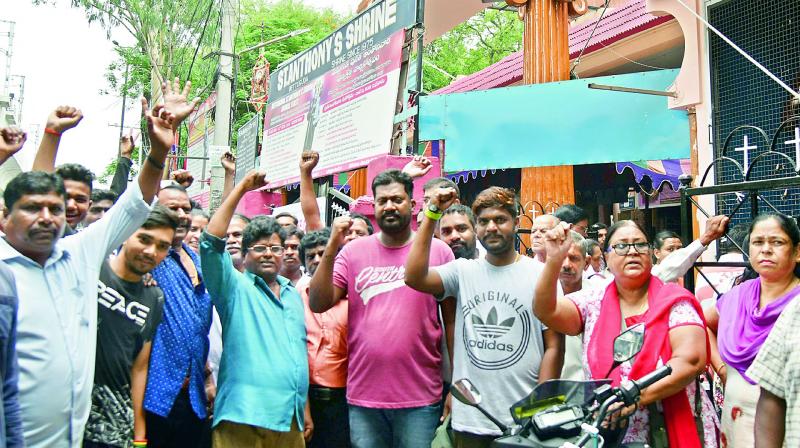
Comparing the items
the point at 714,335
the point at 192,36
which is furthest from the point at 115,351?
the point at 192,36

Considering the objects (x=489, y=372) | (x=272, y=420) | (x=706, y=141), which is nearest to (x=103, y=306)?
(x=272, y=420)

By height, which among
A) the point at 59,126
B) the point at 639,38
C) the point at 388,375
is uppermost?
the point at 639,38

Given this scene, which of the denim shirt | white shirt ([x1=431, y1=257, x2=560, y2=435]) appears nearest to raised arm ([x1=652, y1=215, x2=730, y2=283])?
white shirt ([x1=431, y1=257, x2=560, y2=435])

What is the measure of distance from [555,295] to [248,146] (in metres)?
14.1

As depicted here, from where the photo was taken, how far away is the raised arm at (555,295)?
9.42 ft

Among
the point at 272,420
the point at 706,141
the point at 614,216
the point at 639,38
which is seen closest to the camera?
the point at 272,420

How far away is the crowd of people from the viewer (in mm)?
2801

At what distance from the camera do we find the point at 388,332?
138 inches

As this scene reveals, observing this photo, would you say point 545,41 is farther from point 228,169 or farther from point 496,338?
point 496,338

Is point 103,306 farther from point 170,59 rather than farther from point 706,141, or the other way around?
point 170,59

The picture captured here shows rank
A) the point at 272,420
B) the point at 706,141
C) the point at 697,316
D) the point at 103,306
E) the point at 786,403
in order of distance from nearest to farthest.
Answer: the point at 786,403 < the point at 697,316 < the point at 103,306 < the point at 272,420 < the point at 706,141

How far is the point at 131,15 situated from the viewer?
22828mm

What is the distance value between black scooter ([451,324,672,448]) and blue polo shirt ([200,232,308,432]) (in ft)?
4.58

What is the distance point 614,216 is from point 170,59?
1695cm
